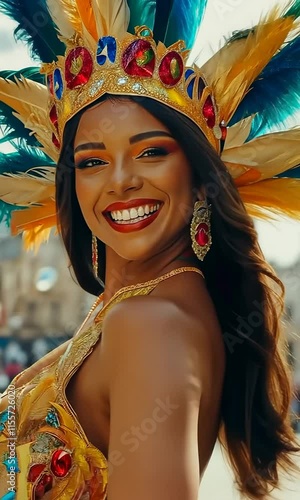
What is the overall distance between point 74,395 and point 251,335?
0.58 meters

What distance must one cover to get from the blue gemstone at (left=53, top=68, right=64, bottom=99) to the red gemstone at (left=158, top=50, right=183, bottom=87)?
357 millimetres

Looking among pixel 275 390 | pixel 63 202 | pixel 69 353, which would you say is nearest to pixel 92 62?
pixel 63 202

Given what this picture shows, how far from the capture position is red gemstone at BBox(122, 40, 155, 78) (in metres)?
2.96

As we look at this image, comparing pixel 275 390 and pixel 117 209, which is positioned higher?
pixel 117 209

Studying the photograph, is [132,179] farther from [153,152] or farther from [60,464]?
[60,464]

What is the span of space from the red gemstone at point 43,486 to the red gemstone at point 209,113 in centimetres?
117

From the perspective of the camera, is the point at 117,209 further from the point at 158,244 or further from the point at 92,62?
the point at 92,62

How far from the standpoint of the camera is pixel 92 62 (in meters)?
3.04

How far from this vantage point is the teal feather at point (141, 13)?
3.06 metres

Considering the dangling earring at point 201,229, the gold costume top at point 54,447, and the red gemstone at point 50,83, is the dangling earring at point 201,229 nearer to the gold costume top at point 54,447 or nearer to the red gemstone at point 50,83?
the gold costume top at point 54,447

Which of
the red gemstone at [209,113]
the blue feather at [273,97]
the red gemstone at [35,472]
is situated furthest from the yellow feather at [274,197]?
the red gemstone at [35,472]

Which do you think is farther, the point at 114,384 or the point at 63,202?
the point at 63,202

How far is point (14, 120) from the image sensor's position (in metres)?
3.60

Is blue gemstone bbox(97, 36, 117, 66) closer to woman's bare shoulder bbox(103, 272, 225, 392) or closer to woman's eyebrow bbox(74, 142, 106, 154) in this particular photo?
woman's eyebrow bbox(74, 142, 106, 154)
